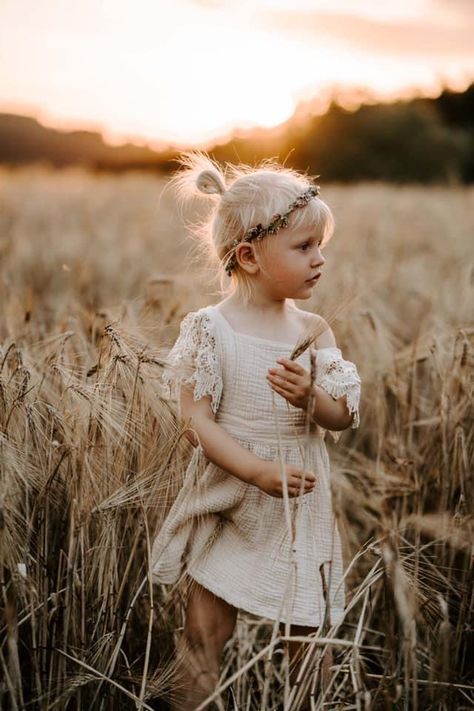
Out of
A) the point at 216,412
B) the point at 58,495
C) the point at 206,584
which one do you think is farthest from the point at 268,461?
the point at 58,495

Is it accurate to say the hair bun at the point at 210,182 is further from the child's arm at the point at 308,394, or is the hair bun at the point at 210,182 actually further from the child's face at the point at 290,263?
the child's arm at the point at 308,394

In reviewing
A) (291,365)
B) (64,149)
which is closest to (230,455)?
(291,365)

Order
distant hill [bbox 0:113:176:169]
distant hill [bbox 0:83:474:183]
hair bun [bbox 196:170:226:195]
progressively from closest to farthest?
1. hair bun [bbox 196:170:226:195]
2. distant hill [bbox 0:113:176:169]
3. distant hill [bbox 0:83:474:183]

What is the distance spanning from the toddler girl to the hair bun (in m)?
0.01

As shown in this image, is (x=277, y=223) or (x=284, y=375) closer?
(x=284, y=375)

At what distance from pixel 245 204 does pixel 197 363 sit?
318 mm

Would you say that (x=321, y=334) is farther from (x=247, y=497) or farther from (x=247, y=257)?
(x=247, y=497)

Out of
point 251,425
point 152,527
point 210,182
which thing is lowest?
point 152,527

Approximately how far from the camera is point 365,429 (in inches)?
93.8

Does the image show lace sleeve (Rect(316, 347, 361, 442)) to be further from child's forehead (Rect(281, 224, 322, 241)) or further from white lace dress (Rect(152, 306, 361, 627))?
child's forehead (Rect(281, 224, 322, 241))

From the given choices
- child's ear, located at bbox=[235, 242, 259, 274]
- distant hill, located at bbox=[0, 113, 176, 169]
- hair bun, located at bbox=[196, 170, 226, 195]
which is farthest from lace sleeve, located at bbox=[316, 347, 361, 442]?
distant hill, located at bbox=[0, 113, 176, 169]

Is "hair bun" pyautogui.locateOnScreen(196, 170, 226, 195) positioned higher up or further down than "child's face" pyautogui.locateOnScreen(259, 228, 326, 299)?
higher up

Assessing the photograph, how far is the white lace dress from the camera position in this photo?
138cm

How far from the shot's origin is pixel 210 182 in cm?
149
